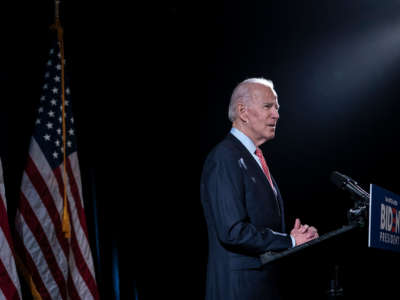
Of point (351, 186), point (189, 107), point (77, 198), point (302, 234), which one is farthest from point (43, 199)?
point (351, 186)

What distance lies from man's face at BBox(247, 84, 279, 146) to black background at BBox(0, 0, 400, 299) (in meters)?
1.12

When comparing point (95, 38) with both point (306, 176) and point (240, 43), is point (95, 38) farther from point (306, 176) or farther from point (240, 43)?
point (306, 176)

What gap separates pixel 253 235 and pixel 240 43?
2.17m

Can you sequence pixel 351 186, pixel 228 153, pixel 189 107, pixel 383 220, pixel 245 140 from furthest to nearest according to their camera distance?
pixel 189 107 → pixel 245 140 → pixel 228 153 → pixel 351 186 → pixel 383 220

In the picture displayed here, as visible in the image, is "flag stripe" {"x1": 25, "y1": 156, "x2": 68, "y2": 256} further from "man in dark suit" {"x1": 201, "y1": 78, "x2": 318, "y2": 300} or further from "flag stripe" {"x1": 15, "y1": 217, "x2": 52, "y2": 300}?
"man in dark suit" {"x1": 201, "y1": 78, "x2": 318, "y2": 300}

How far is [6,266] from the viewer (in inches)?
93.7

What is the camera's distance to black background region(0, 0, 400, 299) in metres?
3.04

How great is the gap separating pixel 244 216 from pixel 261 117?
1.64 ft

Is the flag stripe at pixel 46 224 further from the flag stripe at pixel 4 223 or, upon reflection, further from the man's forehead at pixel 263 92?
the man's forehead at pixel 263 92

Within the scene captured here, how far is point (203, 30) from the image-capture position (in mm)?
3549

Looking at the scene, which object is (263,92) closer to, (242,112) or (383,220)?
(242,112)

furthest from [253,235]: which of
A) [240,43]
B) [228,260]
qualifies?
[240,43]

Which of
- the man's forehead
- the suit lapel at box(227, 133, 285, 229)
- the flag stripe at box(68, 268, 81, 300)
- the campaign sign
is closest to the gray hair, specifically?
the man's forehead

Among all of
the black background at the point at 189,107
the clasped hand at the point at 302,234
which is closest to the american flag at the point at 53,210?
the black background at the point at 189,107
